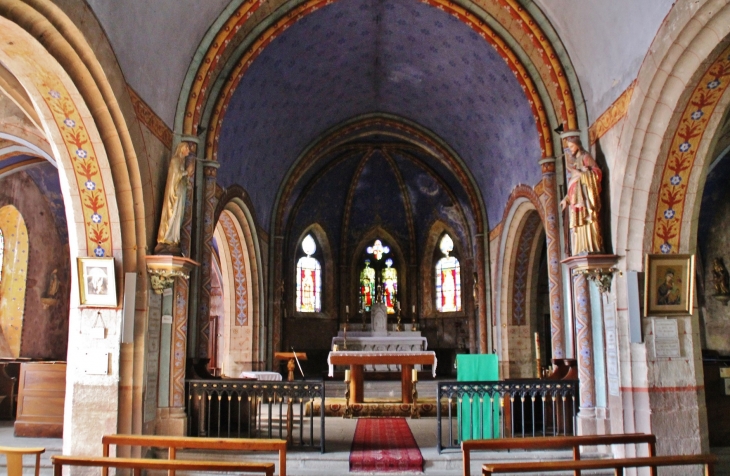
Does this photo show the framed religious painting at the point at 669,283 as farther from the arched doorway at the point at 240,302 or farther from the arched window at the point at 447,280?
the arched window at the point at 447,280

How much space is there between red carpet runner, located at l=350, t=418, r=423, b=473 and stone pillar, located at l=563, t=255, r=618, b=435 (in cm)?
213

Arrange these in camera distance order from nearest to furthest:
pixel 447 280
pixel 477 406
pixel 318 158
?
pixel 477 406, pixel 318 158, pixel 447 280

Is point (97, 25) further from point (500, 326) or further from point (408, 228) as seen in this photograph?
point (408, 228)

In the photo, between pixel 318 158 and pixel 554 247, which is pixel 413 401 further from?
pixel 318 158

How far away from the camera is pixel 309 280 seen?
19016mm

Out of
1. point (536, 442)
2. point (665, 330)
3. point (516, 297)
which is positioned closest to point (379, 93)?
point (516, 297)

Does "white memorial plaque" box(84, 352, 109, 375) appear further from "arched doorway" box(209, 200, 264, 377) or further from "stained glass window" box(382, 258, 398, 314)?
"stained glass window" box(382, 258, 398, 314)

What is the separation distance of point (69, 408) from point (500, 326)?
9637 mm

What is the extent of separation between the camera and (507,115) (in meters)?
11.7

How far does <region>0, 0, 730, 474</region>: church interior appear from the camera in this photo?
23.0 feet

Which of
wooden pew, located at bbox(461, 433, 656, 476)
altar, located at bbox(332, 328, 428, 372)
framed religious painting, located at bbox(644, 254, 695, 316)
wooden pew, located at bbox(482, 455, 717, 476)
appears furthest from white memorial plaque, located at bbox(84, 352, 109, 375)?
altar, located at bbox(332, 328, 428, 372)

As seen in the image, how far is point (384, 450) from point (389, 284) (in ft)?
38.5

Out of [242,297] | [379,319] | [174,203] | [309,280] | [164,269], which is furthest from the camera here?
[309,280]

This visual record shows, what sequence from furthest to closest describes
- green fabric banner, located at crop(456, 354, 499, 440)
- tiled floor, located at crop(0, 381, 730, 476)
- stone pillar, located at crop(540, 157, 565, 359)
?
1. stone pillar, located at crop(540, 157, 565, 359)
2. green fabric banner, located at crop(456, 354, 499, 440)
3. tiled floor, located at crop(0, 381, 730, 476)
